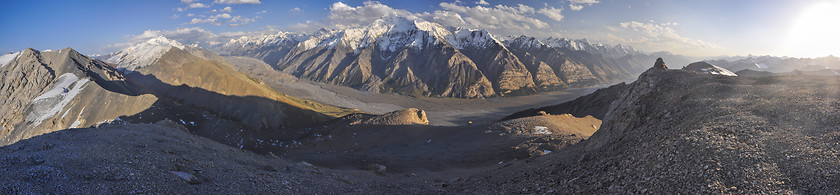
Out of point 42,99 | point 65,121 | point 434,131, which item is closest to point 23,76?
point 42,99

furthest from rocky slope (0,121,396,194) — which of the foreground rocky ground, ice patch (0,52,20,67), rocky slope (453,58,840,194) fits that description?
ice patch (0,52,20,67)

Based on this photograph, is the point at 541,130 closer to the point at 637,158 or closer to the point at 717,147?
the point at 637,158

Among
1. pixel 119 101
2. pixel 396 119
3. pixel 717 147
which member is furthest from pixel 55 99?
pixel 717 147

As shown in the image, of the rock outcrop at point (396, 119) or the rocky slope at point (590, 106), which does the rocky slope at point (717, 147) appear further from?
the rocky slope at point (590, 106)

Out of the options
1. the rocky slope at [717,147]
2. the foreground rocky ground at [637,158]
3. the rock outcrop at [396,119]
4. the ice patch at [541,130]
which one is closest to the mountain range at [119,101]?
the rock outcrop at [396,119]

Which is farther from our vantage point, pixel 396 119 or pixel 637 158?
pixel 396 119

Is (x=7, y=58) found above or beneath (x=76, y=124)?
above
